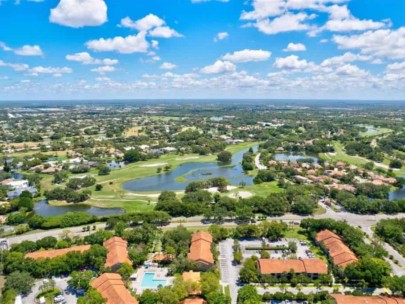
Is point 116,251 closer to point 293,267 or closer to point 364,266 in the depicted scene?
point 293,267

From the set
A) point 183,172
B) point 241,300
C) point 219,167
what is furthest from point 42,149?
point 241,300

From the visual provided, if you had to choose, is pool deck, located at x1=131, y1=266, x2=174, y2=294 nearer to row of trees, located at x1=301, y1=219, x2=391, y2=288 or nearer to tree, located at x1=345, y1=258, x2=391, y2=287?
row of trees, located at x1=301, y1=219, x2=391, y2=288

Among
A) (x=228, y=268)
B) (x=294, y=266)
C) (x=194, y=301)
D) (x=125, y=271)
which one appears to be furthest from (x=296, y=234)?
(x=125, y=271)

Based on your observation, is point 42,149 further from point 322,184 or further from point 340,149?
point 340,149

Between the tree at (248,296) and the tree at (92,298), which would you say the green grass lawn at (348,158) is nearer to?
the tree at (248,296)

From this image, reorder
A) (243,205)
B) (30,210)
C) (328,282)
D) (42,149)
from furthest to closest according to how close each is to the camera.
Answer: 1. (42,149)
2. (30,210)
3. (243,205)
4. (328,282)

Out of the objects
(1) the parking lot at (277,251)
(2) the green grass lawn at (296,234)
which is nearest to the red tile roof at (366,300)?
(1) the parking lot at (277,251)
